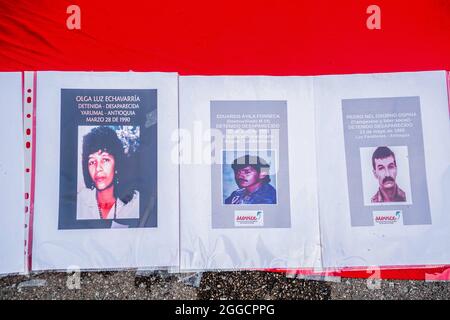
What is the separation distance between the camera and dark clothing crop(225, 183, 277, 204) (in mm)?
936

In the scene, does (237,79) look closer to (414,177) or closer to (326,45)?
(326,45)

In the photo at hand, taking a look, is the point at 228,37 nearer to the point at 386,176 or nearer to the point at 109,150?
the point at 109,150

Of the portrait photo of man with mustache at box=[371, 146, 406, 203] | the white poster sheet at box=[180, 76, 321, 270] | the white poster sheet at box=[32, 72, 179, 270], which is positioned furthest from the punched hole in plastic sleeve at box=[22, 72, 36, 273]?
the portrait photo of man with mustache at box=[371, 146, 406, 203]

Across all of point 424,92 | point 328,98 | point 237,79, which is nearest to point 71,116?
point 237,79

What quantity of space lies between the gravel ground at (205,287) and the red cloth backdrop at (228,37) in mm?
467

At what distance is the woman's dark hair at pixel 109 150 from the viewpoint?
0.93 m

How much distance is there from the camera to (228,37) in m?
0.98

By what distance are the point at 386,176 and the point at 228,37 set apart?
0.48m

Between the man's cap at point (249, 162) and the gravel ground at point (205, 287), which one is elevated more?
the man's cap at point (249, 162)

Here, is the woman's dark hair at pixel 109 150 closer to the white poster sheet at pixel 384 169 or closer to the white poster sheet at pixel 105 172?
the white poster sheet at pixel 105 172

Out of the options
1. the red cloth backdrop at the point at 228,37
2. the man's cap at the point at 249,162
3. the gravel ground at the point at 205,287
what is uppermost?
the red cloth backdrop at the point at 228,37

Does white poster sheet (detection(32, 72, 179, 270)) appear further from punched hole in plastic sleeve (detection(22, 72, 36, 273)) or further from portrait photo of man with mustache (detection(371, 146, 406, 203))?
portrait photo of man with mustache (detection(371, 146, 406, 203))

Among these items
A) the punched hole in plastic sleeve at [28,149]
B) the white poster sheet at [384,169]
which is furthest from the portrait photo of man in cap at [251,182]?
the punched hole in plastic sleeve at [28,149]

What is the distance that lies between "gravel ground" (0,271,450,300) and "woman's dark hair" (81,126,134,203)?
7.2 inches
